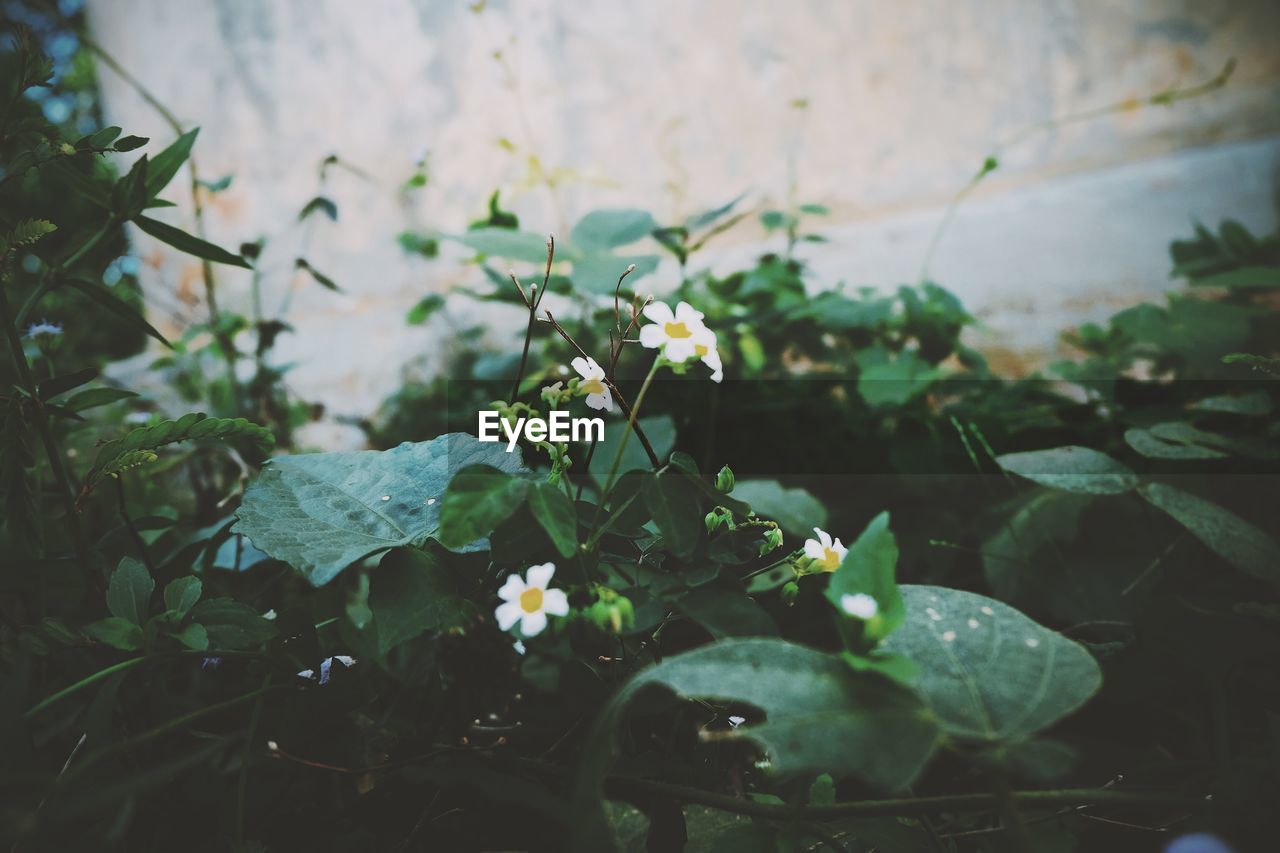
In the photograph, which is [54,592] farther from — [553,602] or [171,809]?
[553,602]

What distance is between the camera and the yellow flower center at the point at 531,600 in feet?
1.24

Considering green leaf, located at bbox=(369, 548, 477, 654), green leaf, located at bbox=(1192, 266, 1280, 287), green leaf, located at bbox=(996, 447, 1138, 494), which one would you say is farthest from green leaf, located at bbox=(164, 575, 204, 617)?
green leaf, located at bbox=(1192, 266, 1280, 287)

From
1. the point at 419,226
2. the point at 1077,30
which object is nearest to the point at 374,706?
the point at 419,226

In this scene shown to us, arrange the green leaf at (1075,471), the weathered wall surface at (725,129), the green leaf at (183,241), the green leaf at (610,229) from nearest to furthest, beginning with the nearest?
the green leaf at (183,241), the green leaf at (1075,471), the green leaf at (610,229), the weathered wall surface at (725,129)

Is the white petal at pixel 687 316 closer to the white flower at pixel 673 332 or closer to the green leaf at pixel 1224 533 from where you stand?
the white flower at pixel 673 332

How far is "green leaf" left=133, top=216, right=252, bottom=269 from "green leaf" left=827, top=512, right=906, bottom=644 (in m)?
0.45

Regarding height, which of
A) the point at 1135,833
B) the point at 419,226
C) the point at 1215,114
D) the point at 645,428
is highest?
the point at 1215,114

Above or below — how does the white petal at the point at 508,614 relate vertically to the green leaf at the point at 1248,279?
below

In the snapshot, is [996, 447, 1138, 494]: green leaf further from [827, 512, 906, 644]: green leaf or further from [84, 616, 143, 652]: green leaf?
[84, 616, 143, 652]: green leaf

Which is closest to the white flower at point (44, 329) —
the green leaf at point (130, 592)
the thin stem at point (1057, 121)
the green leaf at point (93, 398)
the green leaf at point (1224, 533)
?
the green leaf at point (93, 398)

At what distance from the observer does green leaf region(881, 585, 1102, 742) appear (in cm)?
33

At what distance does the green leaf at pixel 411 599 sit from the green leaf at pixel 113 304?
25cm

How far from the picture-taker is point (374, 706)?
1.57 feet

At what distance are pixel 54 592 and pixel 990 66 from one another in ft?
5.48
